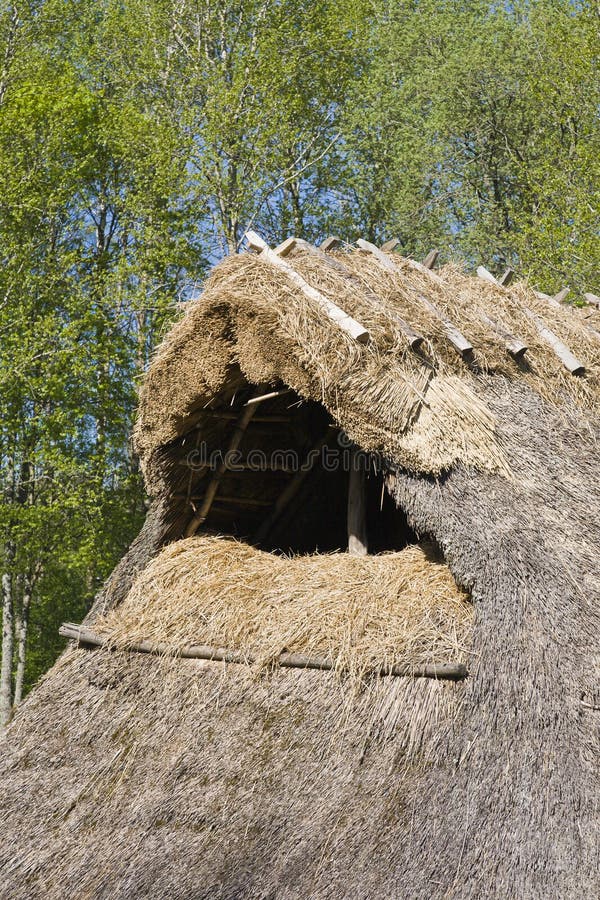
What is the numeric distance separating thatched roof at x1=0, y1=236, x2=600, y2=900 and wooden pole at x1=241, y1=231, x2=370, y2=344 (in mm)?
47

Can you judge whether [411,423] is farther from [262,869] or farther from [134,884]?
[134,884]

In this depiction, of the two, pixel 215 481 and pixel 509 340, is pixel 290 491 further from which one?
pixel 509 340

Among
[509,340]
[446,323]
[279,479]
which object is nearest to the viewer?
[446,323]

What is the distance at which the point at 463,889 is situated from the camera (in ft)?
13.8

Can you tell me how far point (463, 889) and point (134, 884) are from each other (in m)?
1.86

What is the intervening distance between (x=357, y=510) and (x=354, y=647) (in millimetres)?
1831

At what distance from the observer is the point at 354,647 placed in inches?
215

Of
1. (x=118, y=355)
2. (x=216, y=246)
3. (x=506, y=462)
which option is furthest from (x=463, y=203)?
(x=506, y=462)

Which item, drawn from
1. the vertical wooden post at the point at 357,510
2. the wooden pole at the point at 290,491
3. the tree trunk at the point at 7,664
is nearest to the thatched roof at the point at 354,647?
the vertical wooden post at the point at 357,510

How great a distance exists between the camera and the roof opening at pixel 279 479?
7.50 metres

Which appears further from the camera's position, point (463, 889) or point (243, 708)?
point (243, 708)

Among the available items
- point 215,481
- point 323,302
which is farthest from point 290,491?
point 323,302

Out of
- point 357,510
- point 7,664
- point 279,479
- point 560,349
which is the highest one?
point 560,349

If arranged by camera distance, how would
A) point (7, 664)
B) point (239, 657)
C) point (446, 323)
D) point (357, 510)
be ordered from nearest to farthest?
point (239, 657)
point (446, 323)
point (357, 510)
point (7, 664)
